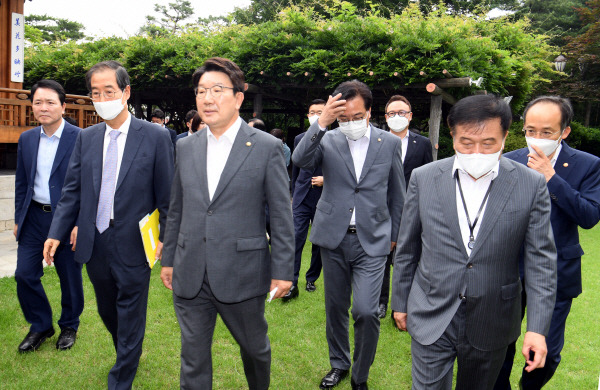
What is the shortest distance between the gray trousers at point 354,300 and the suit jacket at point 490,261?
1.00 metres

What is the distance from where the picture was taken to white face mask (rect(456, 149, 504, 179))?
Result: 2141 millimetres

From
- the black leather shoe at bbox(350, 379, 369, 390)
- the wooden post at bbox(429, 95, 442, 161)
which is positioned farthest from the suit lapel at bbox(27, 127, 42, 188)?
the wooden post at bbox(429, 95, 442, 161)

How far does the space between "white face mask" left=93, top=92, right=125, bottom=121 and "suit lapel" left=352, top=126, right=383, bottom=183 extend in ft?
5.74

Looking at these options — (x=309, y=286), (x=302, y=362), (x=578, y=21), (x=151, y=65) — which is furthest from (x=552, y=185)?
(x=578, y=21)

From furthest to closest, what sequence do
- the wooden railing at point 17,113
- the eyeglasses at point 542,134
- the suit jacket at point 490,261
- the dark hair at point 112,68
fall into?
the wooden railing at point 17,113
the dark hair at point 112,68
the eyeglasses at point 542,134
the suit jacket at point 490,261

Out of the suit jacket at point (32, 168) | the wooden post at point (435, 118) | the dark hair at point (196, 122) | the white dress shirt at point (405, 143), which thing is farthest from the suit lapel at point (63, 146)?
the wooden post at point (435, 118)

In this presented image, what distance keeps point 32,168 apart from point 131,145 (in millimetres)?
1436

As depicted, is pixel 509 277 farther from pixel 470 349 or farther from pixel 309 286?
pixel 309 286

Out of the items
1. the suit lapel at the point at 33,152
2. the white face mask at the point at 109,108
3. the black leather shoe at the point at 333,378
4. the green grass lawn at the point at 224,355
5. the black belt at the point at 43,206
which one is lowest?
the green grass lawn at the point at 224,355

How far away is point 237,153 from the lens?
8.46 ft

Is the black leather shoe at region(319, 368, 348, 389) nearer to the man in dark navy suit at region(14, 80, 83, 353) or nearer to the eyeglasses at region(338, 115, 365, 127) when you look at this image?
the eyeglasses at region(338, 115, 365, 127)

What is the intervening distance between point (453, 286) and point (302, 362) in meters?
2.14

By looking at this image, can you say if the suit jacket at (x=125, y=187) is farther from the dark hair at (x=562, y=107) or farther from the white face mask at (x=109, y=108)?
the dark hair at (x=562, y=107)

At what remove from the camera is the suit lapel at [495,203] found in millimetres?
2115
